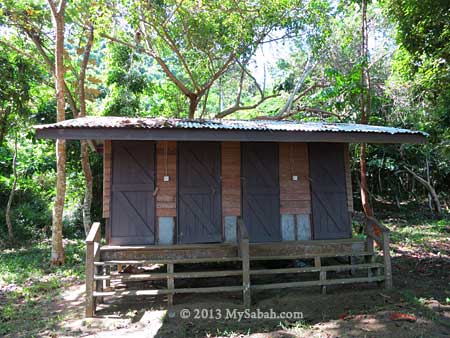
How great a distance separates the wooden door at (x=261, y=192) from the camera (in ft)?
22.5

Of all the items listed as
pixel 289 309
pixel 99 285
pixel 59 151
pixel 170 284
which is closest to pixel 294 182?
pixel 289 309

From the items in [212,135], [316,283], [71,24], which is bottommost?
[316,283]

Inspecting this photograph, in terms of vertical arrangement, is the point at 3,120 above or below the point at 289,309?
above

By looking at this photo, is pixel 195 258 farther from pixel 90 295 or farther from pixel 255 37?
pixel 255 37

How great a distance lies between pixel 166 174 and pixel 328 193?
325 centimetres

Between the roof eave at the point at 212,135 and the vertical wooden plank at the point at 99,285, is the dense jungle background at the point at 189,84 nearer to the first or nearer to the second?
the vertical wooden plank at the point at 99,285

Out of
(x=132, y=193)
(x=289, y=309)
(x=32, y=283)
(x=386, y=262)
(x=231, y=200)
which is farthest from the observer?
(x=32, y=283)

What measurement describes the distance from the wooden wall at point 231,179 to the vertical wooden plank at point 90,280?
96.3 inches

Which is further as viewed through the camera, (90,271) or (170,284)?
(170,284)

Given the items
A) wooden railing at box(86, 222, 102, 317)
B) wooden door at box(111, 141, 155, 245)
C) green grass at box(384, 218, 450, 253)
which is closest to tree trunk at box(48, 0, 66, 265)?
wooden door at box(111, 141, 155, 245)

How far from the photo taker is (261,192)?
22.9ft

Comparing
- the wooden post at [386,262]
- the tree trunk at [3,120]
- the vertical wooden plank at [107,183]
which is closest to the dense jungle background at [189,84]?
the tree trunk at [3,120]

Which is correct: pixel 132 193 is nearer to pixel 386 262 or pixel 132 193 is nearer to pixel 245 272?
pixel 245 272

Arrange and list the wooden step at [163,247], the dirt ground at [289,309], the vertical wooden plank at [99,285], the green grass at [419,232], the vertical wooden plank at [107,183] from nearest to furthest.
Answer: the dirt ground at [289,309] → the vertical wooden plank at [99,285] → the wooden step at [163,247] → the vertical wooden plank at [107,183] → the green grass at [419,232]
